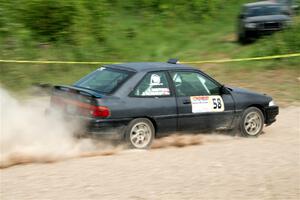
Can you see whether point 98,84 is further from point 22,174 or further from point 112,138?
point 22,174

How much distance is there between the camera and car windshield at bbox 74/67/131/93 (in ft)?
30.6

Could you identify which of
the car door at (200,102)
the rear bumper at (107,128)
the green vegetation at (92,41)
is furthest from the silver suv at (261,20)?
the rear bumper at (107,128)

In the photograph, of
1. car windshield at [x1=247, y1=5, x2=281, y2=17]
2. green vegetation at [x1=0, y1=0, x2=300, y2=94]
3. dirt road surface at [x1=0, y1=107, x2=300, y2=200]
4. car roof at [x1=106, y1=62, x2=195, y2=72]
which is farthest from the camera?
car windshield at [x1=247, y1=5, x2=281, y2=17]

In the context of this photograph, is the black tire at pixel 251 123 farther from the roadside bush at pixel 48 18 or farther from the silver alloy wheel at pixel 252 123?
the roadside bush at pixel 48 18

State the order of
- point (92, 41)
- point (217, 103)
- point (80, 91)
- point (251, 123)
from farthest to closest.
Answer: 1. point (92, 41)
2. point (251, 123)
3. point (217, 103)
4. point (80, 91)

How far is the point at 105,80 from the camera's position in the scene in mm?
9570

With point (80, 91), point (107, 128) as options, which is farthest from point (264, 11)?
point (107, 128)

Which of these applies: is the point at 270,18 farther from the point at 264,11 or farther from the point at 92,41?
the point at 92,41

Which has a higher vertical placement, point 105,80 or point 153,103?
point 105,80

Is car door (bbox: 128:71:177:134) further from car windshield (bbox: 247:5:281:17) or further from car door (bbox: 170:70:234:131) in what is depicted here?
car windshield (bbox: 247:5:281:17)

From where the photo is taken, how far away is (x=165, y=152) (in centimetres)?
902

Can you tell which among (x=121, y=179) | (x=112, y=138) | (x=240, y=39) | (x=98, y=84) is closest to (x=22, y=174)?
(x=121, y=179)

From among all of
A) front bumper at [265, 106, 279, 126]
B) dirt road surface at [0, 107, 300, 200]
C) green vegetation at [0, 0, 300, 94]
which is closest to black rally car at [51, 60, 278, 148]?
front bumper at [265, 106, 279, 126]

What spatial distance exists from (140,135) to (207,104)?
1.43m
